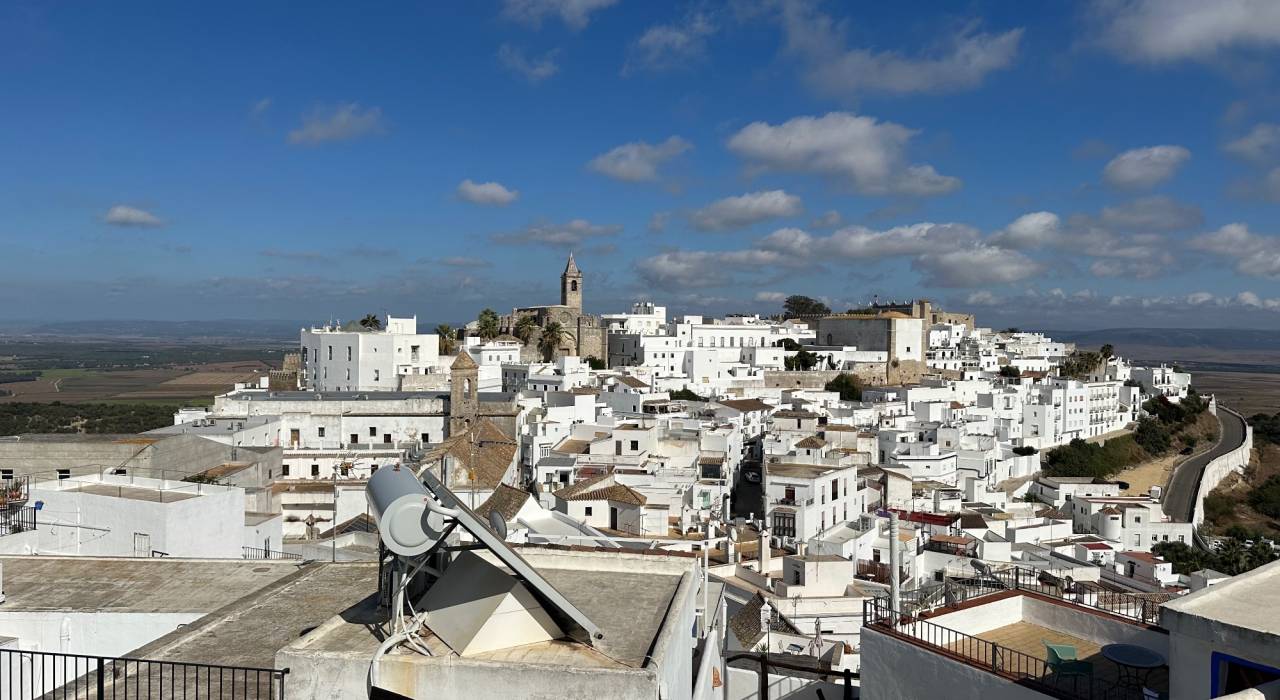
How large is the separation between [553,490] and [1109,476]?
3684 centimetres

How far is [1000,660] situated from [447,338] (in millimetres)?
50897

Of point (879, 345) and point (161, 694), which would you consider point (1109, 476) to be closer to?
point (879, 345)

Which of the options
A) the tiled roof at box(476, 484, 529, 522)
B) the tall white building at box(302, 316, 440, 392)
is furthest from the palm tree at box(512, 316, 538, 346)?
the tiled roof at box(476, 484, 529, 522)

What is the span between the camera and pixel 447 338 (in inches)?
2196

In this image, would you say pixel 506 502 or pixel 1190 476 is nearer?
pixel 506 502

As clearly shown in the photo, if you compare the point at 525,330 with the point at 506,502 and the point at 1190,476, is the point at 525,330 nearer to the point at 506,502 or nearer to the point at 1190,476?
the point at 1190,476

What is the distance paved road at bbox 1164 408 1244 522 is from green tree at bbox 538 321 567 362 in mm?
35006

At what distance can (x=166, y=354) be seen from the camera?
177375 mm

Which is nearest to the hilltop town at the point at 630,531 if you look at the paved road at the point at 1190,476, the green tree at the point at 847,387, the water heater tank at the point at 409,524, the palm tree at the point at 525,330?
the water heater tank at the point at 409,524

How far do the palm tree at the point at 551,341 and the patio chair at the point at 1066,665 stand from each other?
5212 cm

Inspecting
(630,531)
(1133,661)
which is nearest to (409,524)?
(1133,661)

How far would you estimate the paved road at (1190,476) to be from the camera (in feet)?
145

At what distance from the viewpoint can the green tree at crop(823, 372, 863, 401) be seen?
2122 inches

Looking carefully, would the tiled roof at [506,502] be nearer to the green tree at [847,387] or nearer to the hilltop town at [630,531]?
the hilltop town at [630,531]
